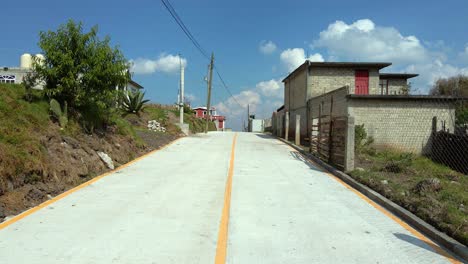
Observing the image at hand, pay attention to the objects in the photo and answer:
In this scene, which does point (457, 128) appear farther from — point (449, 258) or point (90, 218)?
point (90, 218)

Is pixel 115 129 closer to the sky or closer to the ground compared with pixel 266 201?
closer to the sky

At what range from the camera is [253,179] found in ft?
38.2

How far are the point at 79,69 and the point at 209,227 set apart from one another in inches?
349

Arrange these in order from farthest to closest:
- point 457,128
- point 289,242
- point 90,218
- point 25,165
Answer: point 457,128
point 25,165
point 90,218
point 289,242

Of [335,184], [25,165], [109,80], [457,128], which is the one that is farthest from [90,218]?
[457,128]

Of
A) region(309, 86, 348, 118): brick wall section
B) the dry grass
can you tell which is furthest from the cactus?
region(309, 86, 348, 118): brick wall section

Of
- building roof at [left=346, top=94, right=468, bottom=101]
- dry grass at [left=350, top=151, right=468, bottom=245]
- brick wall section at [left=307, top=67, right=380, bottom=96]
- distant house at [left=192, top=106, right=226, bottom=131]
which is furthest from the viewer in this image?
distant house at [left=192, top=106, right=226, bottom=131]

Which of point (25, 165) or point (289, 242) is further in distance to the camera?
point (25, 165)

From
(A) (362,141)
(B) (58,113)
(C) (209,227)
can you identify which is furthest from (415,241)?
(A) (362,141)

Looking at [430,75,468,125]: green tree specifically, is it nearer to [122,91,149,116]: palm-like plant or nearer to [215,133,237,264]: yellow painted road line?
[215,133,237,264]: yellow painted road line

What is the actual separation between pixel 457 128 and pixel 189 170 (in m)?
12.9

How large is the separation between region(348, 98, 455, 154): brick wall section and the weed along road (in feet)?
33.7

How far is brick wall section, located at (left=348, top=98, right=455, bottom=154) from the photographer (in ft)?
66.4

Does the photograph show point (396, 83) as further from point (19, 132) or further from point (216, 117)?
point (216, 117)
